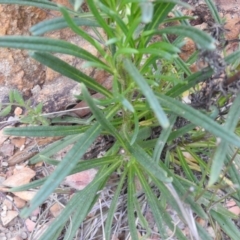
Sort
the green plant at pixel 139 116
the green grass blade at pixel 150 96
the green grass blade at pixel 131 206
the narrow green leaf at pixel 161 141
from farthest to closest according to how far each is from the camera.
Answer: the green grass blade at pixel 131 206 < the narrow green leaf at pixel 161 141 < the green plant at pixel 139 116 < the green grass blade at pixel 150 96

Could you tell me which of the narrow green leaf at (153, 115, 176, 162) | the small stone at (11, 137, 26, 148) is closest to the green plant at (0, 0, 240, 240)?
the narrow green leaf at (153, 115, 176, 162)

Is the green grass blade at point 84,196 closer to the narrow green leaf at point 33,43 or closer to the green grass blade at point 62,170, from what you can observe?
the green grass blade at point 62,170

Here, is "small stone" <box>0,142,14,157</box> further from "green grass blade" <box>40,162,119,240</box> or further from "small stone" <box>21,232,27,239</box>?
"green grass blade" <box>40,162,119,240</box>

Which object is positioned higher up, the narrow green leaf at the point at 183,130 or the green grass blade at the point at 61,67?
the green grass blade at the point at 61,67

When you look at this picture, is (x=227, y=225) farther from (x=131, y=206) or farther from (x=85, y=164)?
(x=85, y=164)

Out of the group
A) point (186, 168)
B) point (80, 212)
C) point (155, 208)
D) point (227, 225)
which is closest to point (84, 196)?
point (80, 212)

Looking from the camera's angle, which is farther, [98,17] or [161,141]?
[161,141]

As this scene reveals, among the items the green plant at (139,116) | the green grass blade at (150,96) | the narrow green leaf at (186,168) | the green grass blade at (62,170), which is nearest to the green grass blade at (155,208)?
the green plant at (139,116)
